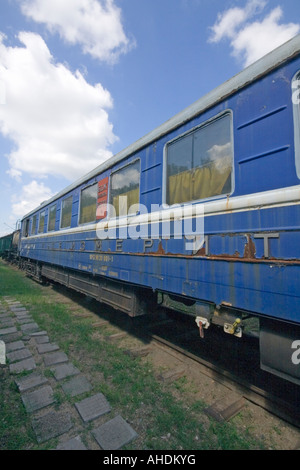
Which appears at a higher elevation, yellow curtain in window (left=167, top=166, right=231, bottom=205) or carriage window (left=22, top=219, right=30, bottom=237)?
carriage window (left=22, top=219, right=30, bottom=237)

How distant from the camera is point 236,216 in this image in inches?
86.2

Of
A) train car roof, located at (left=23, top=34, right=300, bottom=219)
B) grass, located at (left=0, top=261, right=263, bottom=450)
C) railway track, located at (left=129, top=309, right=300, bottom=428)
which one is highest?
train car roof, located at (left=23, top=34, right=300, bottom=219)

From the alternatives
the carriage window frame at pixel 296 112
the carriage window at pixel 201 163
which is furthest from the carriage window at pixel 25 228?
the carriage window frame at pixel 296 112

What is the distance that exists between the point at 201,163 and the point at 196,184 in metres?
0.25

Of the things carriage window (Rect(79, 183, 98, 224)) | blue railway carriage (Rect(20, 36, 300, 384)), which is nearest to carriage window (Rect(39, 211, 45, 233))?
carriage window (Rect(79, 183, 98, 224))

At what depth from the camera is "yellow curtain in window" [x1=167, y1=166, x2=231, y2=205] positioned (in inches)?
97.3

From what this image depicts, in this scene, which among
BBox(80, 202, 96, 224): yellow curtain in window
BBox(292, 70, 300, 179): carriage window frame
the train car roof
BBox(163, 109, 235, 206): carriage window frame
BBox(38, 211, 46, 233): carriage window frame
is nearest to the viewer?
BBox(292, 70, 300, 179): carriage window frame

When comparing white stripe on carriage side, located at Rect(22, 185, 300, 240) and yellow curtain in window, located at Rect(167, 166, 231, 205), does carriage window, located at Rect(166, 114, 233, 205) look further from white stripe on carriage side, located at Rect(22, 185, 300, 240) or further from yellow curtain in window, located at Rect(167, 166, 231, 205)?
white stripe on carriage side, located at Rect(22, 185, 300, 240)

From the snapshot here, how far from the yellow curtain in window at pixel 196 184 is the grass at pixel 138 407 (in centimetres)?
231

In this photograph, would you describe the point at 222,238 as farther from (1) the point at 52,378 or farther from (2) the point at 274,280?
(1) the point at 52,378

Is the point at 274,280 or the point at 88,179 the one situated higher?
the point at 88,179

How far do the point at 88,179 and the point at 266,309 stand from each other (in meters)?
4.57

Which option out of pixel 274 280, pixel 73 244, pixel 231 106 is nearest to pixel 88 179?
pixel 73 244

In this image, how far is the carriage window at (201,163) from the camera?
243cm
